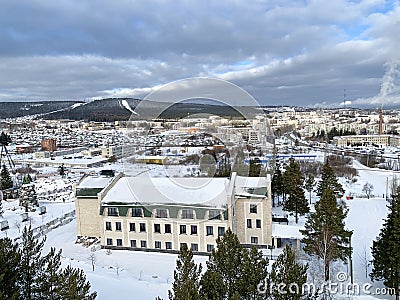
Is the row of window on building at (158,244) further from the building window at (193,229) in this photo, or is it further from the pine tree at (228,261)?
the pine tree at (228,261)

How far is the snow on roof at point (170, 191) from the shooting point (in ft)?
38.5

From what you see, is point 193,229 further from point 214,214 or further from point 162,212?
point 162,212

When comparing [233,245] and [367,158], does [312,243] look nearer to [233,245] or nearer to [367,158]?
[233,245]

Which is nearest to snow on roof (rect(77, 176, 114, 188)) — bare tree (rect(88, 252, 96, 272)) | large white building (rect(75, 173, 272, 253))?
large white building (rect(75, 173, 272, 253))

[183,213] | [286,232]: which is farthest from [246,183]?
[183,213]

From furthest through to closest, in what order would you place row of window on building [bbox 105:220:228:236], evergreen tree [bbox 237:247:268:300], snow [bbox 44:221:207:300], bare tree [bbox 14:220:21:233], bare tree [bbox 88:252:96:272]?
bare tree [bbox 14:220:21:233] → row of window on building [bbox 105:220:228:236] → bare tree [bbox 88:252:96:272] → snow [bbox 44:221:207:300] → evergreen tree [bbox 237:247:268:300]

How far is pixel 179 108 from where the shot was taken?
8.62 metres

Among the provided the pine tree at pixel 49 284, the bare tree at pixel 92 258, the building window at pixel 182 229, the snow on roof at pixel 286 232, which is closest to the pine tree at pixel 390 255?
the snow on roof at pixel 286 232

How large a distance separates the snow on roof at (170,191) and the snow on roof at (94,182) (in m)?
0.77

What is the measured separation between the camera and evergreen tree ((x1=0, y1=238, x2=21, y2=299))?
20.1 feet

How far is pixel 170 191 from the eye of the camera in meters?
12.6

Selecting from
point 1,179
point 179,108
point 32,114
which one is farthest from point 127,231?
point 32,114

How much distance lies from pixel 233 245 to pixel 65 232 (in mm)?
10229

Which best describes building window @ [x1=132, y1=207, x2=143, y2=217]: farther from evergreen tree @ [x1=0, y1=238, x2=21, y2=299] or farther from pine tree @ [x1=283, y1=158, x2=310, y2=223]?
pine tree @ [x1=283, y1=158, x2=310, y2=223]
